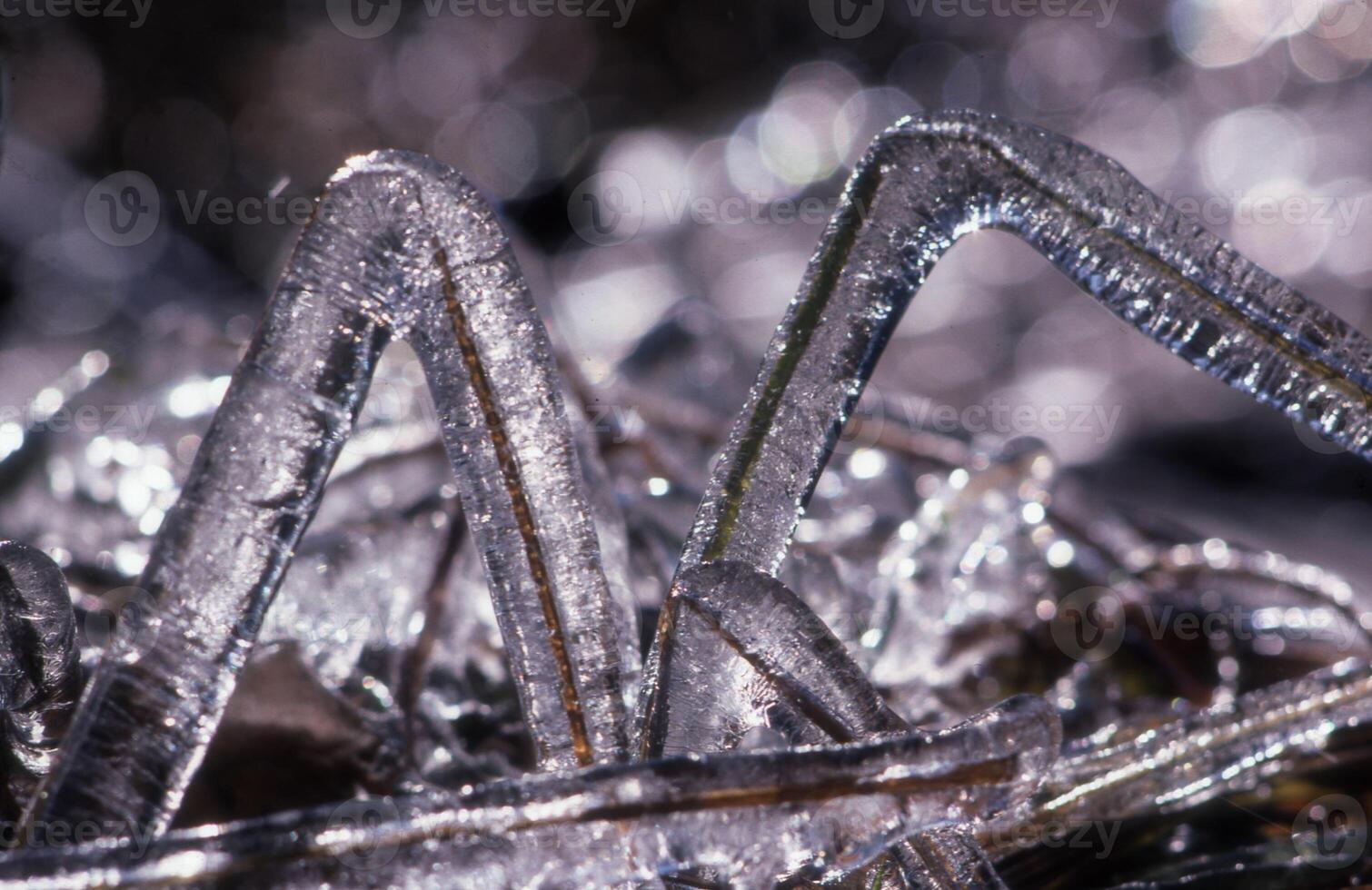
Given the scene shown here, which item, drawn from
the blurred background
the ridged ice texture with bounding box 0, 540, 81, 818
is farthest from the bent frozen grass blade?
the blurred background

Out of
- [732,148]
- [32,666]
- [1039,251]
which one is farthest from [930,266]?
[732,148]

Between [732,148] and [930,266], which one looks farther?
[732,148]

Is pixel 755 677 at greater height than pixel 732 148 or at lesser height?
lesser

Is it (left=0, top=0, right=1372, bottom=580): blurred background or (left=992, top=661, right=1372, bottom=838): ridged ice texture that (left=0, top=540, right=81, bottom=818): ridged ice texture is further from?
(left=0, top=0, right=1372, bottom=580): blurred background

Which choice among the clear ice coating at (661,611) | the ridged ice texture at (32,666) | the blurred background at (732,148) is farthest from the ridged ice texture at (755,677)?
the blurred background at (732,148)

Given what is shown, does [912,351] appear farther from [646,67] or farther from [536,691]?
[536,691]

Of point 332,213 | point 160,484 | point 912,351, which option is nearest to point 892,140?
point 332,213

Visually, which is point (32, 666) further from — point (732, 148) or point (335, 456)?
point (732, 148)
